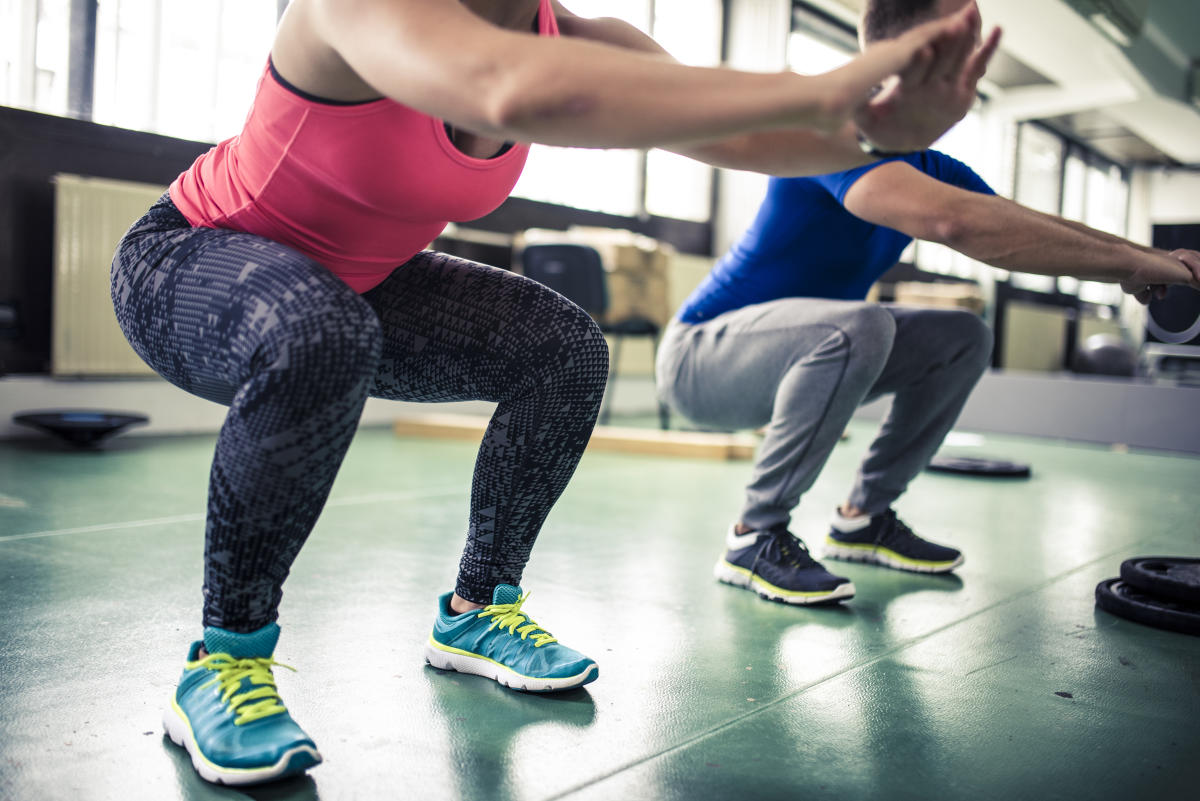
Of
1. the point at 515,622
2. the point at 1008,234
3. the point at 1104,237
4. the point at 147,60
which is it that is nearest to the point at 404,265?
the point at 515,622

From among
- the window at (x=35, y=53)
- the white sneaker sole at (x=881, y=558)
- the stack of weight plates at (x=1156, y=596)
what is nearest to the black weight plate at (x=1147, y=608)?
the stack of weight plates at (x=1156, y=596)

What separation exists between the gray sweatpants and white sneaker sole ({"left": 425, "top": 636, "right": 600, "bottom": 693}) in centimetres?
63

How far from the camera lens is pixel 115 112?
370 cm

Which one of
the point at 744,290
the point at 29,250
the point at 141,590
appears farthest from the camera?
the point at 29,250

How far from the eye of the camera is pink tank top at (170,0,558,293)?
3.06 feet

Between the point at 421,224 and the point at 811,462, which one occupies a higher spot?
the point at 421,224

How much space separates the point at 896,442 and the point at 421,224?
1.22 meters

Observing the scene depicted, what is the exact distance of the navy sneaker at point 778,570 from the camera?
166 centimetres

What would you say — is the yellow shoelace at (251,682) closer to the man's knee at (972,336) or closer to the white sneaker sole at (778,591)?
the white sneaker sole at (778,591)

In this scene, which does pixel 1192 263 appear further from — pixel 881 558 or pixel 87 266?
pixel 87 266

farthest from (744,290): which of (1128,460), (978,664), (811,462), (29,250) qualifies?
(1128,460)

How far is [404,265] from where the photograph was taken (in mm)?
1225

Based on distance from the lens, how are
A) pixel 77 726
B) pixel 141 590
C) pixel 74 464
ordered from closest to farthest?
pixel 77 726 → pixel 141 590 → pixel 74 464

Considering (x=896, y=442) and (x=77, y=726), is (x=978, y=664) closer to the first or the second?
(x=896, y=442)
